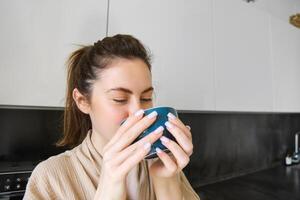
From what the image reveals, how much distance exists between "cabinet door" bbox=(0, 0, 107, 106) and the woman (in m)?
0.10

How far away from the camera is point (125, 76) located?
0.59 meters

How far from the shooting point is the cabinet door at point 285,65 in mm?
1715

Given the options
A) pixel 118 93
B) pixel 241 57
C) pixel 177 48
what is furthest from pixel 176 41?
pixel 118 93

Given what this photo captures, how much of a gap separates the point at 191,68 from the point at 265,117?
1.30 meters

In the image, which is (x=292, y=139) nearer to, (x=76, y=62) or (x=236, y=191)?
(x=236, y=191)

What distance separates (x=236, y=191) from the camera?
58.6 inches

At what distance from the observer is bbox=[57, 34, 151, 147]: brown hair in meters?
0.64

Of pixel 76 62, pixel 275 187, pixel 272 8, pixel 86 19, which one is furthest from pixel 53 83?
pixel 272 8

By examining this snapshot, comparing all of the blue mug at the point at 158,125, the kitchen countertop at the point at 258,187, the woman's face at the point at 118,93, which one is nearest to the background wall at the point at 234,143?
the kitchen countertop at the point at 258,187

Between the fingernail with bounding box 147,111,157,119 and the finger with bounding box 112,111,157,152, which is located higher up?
the fingernail with bounding box 147,111,157,119

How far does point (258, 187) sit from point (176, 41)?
3.83 feet

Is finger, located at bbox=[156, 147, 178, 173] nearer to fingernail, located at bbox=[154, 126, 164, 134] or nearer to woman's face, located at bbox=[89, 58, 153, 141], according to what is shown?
fingernail, located at bbox=[154, 126, 164, 134]

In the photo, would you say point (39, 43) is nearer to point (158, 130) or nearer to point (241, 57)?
point (158, 130)

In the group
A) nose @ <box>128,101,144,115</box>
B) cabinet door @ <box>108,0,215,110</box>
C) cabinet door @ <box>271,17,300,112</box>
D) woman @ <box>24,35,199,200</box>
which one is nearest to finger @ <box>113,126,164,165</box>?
woman @ <box>24,35,199,200</box>
